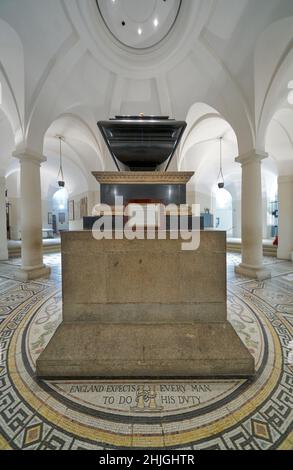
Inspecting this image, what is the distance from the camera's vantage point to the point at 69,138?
8.71 m

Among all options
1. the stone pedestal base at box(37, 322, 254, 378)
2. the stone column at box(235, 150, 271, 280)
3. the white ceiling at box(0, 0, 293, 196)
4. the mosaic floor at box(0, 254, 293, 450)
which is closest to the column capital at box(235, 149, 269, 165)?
the stone column at box(235, 150, 271, 280)

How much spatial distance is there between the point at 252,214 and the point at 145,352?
433cm

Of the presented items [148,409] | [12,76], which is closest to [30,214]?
[12,76]

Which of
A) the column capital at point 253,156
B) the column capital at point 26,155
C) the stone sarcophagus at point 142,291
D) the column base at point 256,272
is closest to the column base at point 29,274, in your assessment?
the column capital at point 26,155

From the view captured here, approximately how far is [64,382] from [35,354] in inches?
24.5

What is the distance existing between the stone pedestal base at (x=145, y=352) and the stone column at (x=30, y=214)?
3703 millimetres

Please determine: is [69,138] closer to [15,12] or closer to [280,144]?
[15,12]

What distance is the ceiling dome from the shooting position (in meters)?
4.16

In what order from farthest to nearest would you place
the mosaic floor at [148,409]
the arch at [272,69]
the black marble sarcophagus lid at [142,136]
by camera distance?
1. the arch at [272,69]
2. the black marble sarcophagus lid at [142,136]
3. the mosaic floor at [148,409]

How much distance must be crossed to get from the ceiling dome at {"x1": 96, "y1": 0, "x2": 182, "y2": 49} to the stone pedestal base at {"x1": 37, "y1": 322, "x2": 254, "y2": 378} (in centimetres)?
647

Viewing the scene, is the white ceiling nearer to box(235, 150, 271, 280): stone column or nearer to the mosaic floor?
box(235, 150, 271, 280): stone column

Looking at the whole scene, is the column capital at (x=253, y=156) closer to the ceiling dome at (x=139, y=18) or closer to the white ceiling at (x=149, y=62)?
the white ceiling at (x=149, y=62)

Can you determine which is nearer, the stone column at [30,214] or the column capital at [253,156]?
the column capital at [253,156]

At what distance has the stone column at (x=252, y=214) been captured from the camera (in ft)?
15.1
